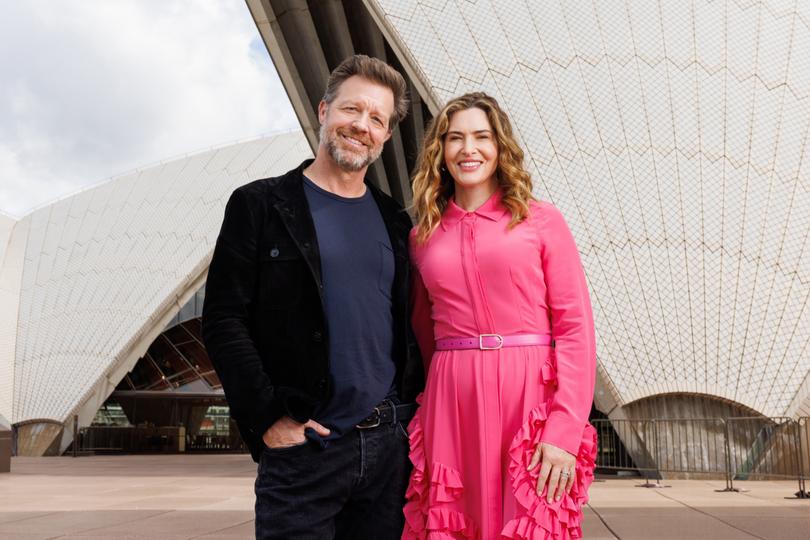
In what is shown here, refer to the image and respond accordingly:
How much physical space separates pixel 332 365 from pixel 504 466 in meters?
0.57

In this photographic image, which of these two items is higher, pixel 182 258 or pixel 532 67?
pixel 532 67

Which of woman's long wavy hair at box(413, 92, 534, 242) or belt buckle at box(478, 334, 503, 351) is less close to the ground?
woman's long wavy hair at box(413, 92, 534, 242)

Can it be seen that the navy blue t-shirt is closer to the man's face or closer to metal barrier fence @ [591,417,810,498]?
the man's face

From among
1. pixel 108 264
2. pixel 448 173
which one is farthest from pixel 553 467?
pixel 108 264

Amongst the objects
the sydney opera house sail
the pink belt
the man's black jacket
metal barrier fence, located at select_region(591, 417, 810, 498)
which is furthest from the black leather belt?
the sydney opera house sail

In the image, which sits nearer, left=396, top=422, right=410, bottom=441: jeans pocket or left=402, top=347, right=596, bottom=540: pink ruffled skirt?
left=402, top=347, right=596, bottom=540: pink ruffled skirt

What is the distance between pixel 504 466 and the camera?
81.0 inches

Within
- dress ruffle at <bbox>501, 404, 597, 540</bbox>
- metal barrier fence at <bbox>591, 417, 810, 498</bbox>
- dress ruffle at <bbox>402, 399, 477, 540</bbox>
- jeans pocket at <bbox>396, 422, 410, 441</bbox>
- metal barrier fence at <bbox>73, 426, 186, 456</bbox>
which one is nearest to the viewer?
dress ruffle at <bbox>501, 404, 597, 540</bbox>

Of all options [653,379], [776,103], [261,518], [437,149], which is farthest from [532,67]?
[261,518]

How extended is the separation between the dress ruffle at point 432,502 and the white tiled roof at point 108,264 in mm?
18263

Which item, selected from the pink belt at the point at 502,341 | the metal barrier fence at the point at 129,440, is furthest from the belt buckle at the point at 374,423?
the metal barrier fence at the point at 129,440

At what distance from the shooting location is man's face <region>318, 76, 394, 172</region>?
2.23 m

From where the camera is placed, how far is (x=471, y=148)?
2.22m

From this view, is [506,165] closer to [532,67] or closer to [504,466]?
[504,466]
